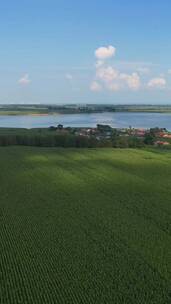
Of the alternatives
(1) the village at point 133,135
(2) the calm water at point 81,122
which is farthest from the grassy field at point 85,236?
(2) the calm water at point 81,122

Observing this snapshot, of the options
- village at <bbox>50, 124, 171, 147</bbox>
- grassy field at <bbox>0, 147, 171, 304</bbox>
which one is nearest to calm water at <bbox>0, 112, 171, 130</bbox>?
village at <bbox>50, 124, 171, 147</bbox>

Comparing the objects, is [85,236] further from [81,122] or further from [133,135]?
[81,122]

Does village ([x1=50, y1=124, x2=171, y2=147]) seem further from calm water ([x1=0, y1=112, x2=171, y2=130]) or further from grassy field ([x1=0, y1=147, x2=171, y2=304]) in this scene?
calm water ([x1=0, y1=112, x2=171, y2=130])

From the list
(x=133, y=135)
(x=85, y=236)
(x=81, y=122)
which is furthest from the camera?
(x=81, y=122)

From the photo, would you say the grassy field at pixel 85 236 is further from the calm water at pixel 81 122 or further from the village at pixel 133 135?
the calm water at pixel 81 122

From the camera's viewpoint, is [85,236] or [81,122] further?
[81,122]

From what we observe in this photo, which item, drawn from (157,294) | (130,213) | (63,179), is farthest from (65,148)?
(157,294)

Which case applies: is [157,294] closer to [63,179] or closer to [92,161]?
[63,179]

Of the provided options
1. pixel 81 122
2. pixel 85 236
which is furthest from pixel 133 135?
pixel 81 122
